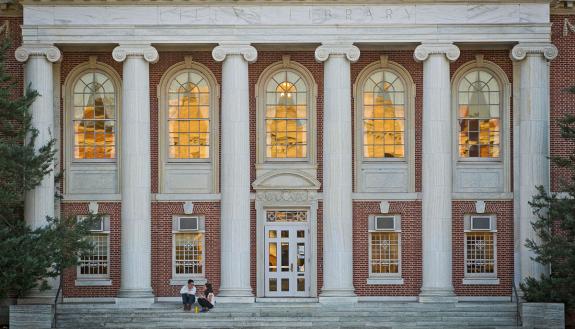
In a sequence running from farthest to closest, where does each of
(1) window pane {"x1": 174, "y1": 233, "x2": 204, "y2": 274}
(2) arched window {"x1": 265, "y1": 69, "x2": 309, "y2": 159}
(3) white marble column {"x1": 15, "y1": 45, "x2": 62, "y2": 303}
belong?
(2) arched window {"x1": 265, "y1": 69, "x2": 309, "y2": 159} → (1) window pane {"x1": 174, "y1": 233, "x2": 204, "y2": 274} → (3) white marble column {"x1": 15, "y1": 45, "x2": 62, "y2": 303}

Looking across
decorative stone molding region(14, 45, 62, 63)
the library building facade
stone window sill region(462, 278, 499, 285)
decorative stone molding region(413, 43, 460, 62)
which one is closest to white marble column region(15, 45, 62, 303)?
decorative stone molding region(14, 45, 62, 63)

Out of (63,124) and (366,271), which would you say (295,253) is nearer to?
(366,271)

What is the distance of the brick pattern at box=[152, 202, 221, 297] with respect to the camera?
163 feet

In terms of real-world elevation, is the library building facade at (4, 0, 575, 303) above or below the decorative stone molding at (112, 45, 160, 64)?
below

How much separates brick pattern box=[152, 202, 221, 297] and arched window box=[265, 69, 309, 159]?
3215mm

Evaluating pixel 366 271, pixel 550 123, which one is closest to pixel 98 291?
pixel 366 271

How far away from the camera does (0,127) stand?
48250mm

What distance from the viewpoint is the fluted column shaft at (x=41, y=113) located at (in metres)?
47.2

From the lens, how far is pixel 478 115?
49.9m

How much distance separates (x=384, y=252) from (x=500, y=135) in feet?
20.9

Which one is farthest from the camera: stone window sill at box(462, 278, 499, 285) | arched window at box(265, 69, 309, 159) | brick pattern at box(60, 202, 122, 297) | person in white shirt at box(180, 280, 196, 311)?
arched window at box(265, 69, 309, 159)

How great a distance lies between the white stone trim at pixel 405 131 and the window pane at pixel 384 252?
175cm

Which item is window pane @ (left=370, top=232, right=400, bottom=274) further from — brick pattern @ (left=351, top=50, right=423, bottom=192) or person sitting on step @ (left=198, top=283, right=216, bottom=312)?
person sitting on step @ (left=198, top=283, right=216, bottom=312)

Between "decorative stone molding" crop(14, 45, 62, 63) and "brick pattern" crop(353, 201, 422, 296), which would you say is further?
"brick pattern" crop(353, 201, 422, 296)
